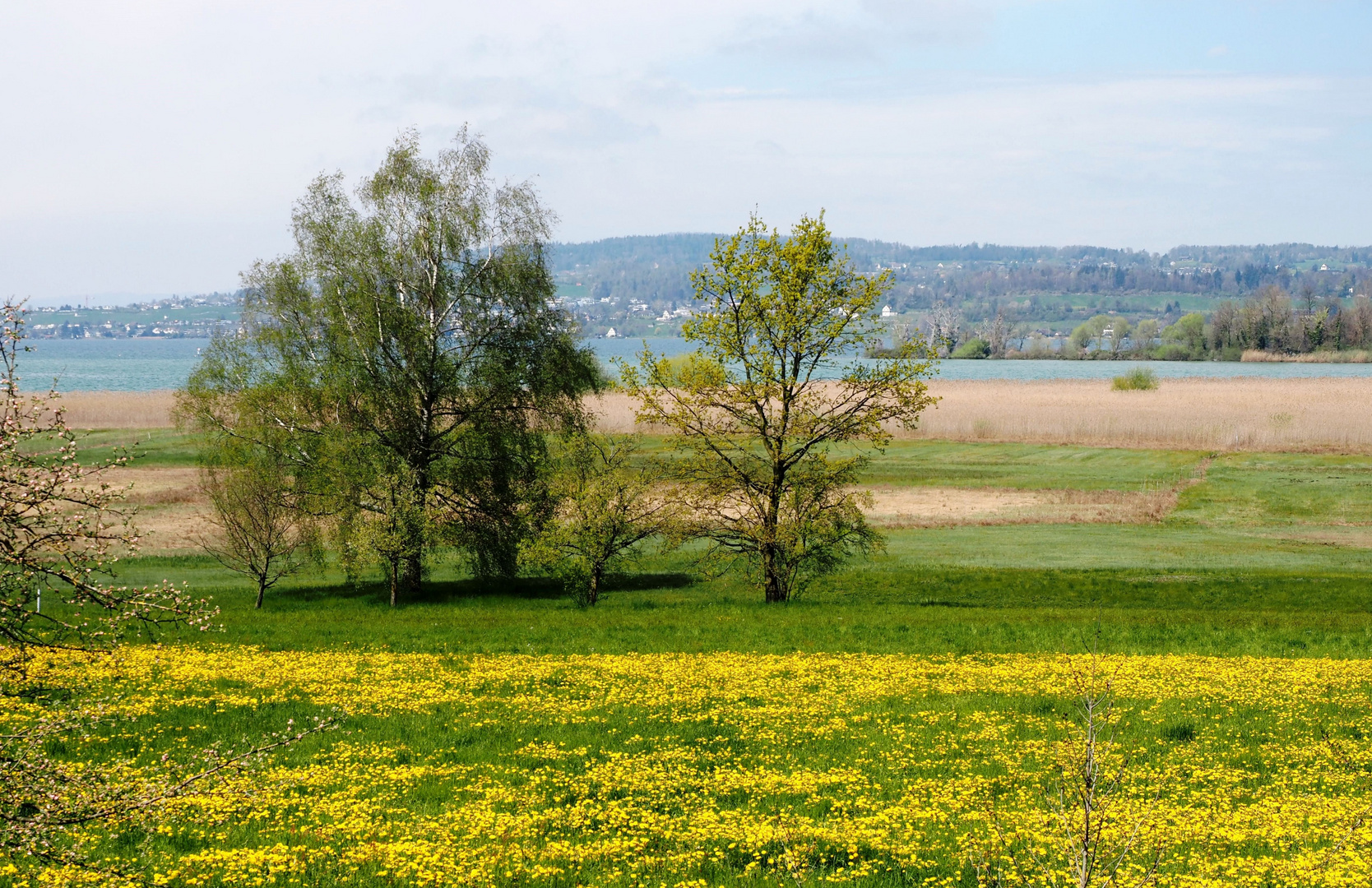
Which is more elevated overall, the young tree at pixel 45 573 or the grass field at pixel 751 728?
the young tree at pixel 45 573

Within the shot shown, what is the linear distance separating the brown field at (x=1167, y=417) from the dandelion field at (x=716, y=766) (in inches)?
1549

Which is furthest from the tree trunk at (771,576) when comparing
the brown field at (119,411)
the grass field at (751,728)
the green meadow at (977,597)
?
the brown field at (119,411)

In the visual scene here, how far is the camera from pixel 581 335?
3888cm

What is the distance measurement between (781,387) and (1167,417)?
57.5 metres

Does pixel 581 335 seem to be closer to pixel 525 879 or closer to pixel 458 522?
pixel 458 522

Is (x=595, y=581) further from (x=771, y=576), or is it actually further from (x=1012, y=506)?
(x=1012, y=506)

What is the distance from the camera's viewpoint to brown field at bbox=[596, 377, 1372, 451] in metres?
68.6

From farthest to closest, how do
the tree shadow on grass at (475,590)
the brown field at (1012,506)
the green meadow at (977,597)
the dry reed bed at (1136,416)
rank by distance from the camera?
the dry reed bed at (1136,416)
the brown field at (1012,506)
the tree shadow on grass at (475,590)
the green meadow at (977,597)

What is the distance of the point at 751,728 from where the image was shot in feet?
49.5

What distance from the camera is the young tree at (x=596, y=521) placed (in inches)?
1257

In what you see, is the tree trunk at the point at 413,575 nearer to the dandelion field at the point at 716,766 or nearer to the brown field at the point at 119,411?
the dandelion field at the point at 716,766

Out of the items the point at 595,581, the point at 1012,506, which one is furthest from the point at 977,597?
the point at 1012,506

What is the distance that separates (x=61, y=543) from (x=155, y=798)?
1.70 metres

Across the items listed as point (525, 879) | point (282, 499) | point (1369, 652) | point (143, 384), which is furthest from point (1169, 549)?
point (143, 384)
